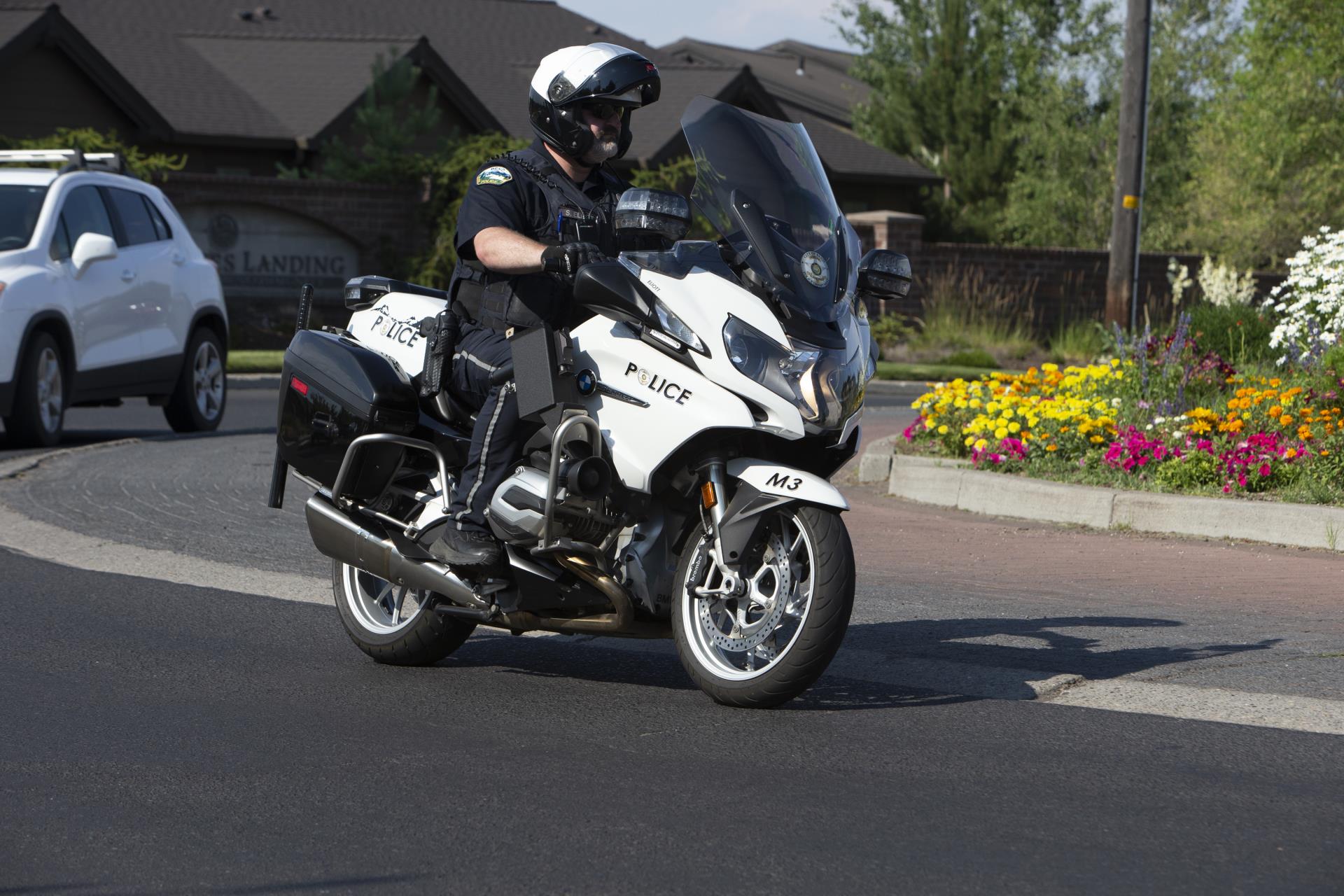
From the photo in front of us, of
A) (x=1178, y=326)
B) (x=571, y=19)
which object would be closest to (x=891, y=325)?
(x=1178, y=326)

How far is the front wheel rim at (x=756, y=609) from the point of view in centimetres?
527

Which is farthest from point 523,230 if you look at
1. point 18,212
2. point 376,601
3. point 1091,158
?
point 1091,158

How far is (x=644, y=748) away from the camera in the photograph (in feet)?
16.5

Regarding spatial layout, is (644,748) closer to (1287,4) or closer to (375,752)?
(375,752)

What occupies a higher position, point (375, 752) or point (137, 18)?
point (137, 18)

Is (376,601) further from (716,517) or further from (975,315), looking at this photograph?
(975,315)

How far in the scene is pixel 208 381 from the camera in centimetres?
1490

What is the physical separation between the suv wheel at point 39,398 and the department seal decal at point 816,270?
8671 millimetres

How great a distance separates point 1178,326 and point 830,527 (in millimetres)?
7542

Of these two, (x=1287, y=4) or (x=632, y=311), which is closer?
(x=632, y=311)

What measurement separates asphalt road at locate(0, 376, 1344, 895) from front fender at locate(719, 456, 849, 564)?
538 mm

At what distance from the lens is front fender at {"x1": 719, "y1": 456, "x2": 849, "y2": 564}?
16.8 ft

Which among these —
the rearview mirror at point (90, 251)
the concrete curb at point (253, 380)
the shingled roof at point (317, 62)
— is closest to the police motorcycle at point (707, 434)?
the rearview mirror at point (90, 251)

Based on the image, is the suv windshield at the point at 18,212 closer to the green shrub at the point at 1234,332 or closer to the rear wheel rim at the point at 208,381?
the rear wheel rim at the point at 208,381
